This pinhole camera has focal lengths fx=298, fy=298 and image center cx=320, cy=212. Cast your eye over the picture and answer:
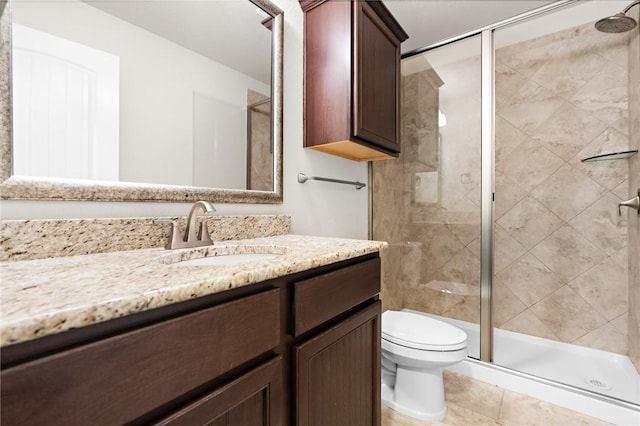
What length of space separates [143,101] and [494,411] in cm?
208

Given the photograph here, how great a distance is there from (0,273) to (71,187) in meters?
0.29

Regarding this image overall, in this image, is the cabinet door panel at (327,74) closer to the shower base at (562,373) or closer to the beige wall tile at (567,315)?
the shower base at (562,373)

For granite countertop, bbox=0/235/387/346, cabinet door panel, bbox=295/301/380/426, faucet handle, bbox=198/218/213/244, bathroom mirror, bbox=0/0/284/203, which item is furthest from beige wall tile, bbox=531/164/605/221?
faucet handle, bbox=198/218/213/244

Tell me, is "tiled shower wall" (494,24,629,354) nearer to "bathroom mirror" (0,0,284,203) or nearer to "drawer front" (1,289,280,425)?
"bathroom mirror" (0,0,284,203)

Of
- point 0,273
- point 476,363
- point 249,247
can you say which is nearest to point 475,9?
point 249,247

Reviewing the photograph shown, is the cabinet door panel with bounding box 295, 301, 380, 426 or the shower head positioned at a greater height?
the shower head

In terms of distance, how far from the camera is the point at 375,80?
1.44 metres

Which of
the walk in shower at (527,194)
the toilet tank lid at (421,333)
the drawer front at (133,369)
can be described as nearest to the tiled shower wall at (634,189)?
the walk in shower at (527,194)

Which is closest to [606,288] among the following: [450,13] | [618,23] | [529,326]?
[529,326]

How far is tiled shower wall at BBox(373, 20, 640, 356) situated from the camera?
6.44 ft

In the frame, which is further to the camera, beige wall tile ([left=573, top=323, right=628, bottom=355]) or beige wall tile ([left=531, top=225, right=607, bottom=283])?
beige wall tile ([left=531, top=225, right=607, bottom=283])

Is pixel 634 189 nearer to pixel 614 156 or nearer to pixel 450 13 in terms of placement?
pixel 614 156

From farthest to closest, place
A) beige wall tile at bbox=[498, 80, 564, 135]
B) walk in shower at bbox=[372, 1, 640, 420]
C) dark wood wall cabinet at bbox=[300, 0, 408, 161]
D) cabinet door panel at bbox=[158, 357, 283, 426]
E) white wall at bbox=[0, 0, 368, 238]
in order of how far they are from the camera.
Answer: beige wall tile at bbox=[498, 80, 564, 135] < walk in shower at bbox=[372, 1, 640, 420] < dark wood wall cabinet at bbox=[300, 0, 408, 161] < white wall at bbox=[0, 0, 368, 238] < cabinet door panel at bbox=[158, 357, 283, 426]

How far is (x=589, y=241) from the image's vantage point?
204 cm
